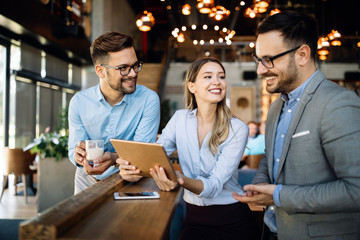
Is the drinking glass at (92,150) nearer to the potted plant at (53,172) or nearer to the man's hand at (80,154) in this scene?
the man's hand at (80,154)

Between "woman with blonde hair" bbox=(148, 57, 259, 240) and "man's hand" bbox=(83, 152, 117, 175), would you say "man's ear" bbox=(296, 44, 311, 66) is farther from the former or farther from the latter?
"man's hand" bbox=(83, 152, 117, 175)

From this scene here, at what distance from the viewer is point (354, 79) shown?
12938 mm

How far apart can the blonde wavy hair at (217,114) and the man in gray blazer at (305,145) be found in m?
0.35

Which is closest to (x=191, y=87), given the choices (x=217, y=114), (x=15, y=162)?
(x=217, y=114)

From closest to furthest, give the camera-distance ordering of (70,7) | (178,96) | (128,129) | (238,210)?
(238,210) → (128,129) → (70,7) → (178,96)

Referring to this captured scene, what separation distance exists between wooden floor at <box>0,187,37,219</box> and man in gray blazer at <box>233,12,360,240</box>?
14.1 ft

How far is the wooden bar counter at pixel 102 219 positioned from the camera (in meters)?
0.99

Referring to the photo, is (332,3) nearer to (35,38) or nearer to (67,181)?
(35,38)

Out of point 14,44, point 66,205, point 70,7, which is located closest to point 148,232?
point 66,205

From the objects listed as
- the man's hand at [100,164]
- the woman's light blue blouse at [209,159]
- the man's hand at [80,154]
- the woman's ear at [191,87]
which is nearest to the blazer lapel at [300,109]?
the woman's light blue blouse at [209,159]

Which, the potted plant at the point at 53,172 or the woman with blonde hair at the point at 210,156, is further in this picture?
the potted plant at the point at 53,172

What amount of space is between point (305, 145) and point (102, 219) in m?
0.90

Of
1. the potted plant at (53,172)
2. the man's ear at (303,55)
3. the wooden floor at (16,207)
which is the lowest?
the wooden floor at (16,207)

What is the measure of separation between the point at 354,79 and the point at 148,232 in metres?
14.1
